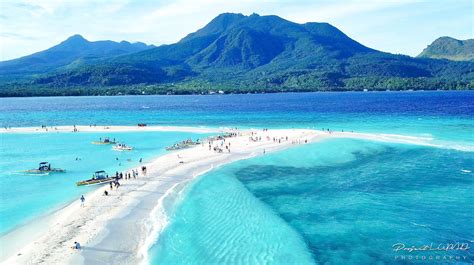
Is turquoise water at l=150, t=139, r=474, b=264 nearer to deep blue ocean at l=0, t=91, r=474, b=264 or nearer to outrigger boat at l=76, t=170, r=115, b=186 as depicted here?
deep blue ocean at l=0, t=91, r=474, b=264

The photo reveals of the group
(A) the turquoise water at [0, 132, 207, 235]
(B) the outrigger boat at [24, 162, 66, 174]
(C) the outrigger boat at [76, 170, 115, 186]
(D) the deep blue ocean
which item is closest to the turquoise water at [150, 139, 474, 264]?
(D) the deep blue ocean

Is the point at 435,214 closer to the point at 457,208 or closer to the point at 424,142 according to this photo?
the point at 457,208

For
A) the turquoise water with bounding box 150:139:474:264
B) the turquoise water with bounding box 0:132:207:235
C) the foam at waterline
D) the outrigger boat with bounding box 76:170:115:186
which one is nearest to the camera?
the turquoise water with bounding box 150:139:474:264

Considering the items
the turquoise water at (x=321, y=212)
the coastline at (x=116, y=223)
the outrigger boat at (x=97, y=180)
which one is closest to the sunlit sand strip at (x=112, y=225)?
the coastline at (x=116, y=223)
